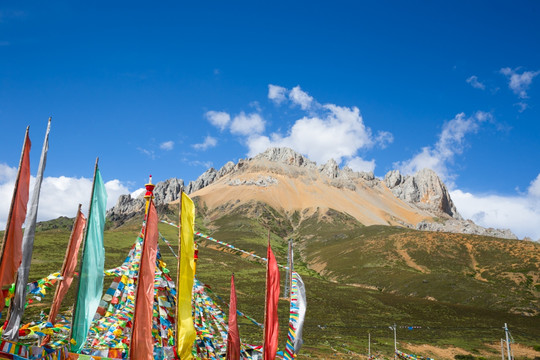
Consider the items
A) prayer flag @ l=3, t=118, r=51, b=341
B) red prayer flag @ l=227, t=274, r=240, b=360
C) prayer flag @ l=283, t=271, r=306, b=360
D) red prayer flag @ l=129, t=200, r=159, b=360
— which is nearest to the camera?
red prayer flag @ l=129, t=200, r=159, b=360

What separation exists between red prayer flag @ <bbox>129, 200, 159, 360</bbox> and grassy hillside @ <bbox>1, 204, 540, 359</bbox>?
841 inches

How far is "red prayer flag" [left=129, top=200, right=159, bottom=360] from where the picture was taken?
9.04 metres

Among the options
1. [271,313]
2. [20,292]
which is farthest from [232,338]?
[20,292]

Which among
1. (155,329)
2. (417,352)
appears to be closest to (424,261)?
(417,352)

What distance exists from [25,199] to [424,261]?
382ft

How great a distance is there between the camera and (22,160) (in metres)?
10.6

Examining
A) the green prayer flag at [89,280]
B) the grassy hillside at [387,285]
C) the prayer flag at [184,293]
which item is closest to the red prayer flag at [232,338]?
the prayer flag at [184,293]

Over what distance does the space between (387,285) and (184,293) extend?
307 ft

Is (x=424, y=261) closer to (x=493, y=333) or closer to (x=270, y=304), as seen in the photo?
(x=493, y=333)

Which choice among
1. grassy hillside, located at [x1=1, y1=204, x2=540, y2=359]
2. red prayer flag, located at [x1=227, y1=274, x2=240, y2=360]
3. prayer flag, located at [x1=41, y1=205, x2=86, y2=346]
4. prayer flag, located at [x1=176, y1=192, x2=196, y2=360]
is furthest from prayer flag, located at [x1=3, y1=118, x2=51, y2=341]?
grassy hillside, located at [x1=1, y1=204, x2=540, y2=359]

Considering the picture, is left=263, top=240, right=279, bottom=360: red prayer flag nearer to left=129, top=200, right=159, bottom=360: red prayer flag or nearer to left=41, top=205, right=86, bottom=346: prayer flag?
left=129, top=200, right=159, bottom=360: red prayer flag

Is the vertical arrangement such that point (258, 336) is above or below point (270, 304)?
below

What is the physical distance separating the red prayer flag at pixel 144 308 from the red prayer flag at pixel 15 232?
10.9ft

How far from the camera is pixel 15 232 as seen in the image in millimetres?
9922
